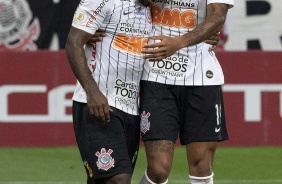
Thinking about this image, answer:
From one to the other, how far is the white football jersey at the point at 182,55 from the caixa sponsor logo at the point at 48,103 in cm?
544

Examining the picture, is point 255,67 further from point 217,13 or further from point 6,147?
point 217,13

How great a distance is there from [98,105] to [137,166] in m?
4.89

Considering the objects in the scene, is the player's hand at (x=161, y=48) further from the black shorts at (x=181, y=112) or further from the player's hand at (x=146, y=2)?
the black shorts at (x=181, y=112)

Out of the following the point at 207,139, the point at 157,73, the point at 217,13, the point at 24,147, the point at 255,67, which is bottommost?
the point at 24,147

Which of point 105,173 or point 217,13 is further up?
point 217,13

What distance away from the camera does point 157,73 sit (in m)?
7.96

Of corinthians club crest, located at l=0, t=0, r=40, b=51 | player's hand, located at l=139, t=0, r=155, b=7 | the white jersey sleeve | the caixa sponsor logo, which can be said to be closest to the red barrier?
the caixa sponsor logo

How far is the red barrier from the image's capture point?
526 inches

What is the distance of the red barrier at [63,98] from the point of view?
1337 centimetres

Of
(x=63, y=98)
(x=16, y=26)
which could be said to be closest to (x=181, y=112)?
(x=63, y=98)

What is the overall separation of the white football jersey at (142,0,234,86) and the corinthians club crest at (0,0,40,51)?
8.53m

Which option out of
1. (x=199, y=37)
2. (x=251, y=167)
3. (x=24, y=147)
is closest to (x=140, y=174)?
(x=251, y=167)

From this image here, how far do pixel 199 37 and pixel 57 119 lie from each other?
6085 millimetres

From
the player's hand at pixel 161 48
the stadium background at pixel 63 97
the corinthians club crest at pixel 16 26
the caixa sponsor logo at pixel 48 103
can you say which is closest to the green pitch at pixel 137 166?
the stadium background at pixel 63 97
